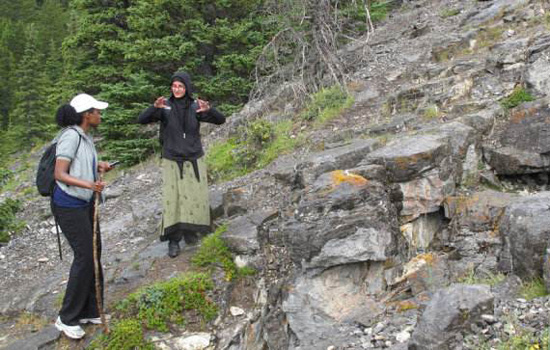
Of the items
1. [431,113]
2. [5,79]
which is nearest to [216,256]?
[431,113]

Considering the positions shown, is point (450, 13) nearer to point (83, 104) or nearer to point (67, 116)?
point (83, 104)

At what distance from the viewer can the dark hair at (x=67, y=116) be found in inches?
179

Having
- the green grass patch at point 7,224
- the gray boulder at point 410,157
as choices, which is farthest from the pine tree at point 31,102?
the gray boulder at point 410,157

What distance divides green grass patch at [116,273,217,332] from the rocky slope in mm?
199

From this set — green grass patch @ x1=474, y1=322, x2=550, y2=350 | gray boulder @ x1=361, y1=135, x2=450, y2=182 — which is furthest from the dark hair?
green grass patch @ x1=474, y1=322, x2=550, y2=350

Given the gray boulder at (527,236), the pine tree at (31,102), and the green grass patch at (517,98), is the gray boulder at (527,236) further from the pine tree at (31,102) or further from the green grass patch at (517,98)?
the pine tree at (31,102)

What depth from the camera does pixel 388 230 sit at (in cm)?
499

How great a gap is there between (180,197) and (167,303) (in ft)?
4.04

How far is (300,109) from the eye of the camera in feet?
31.4

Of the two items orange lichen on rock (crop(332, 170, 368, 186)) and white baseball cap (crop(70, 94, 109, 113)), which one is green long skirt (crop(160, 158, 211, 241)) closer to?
white baseball cap (crop(70, 94, 109, 113))

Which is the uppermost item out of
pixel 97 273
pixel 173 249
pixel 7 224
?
pixel 97 273

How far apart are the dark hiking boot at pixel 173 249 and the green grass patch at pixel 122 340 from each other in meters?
1.22

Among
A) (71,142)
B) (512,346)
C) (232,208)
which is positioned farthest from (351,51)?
(512,346)

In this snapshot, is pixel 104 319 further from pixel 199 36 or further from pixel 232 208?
pixel 199 36
